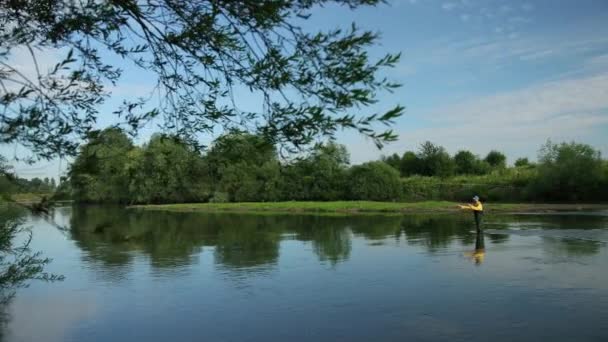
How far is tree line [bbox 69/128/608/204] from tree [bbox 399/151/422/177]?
0.14 metres

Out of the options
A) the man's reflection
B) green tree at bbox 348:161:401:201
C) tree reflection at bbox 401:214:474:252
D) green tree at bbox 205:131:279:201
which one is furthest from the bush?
green tree at bbox 205:131:279:201

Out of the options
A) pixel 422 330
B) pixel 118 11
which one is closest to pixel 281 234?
pixel 422 330

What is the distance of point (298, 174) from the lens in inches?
225

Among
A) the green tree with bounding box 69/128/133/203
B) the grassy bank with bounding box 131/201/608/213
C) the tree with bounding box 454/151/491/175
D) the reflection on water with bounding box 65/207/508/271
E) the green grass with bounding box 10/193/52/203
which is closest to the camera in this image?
the green grass with bounding box 10/193/52/203

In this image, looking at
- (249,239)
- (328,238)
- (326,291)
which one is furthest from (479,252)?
(249,239)

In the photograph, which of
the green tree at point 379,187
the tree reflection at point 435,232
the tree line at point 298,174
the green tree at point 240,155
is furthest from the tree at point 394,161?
the green tree at point 240,155

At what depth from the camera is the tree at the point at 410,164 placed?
81.8 metres

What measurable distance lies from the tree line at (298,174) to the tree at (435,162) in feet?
0.43

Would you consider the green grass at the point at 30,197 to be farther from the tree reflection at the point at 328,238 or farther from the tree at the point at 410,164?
the tree at the point at 410,164

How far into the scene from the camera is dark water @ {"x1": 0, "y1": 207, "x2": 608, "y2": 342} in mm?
12055

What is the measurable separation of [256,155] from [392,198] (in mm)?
60456

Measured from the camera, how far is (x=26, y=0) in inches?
243

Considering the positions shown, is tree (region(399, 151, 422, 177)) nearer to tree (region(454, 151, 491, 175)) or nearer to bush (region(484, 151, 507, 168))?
tree (region(454, 151, 491, 175))

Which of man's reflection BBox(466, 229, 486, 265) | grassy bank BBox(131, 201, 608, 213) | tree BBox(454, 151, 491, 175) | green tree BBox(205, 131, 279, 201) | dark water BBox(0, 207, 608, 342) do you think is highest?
tree BBox(454, 151, 491, 175)
